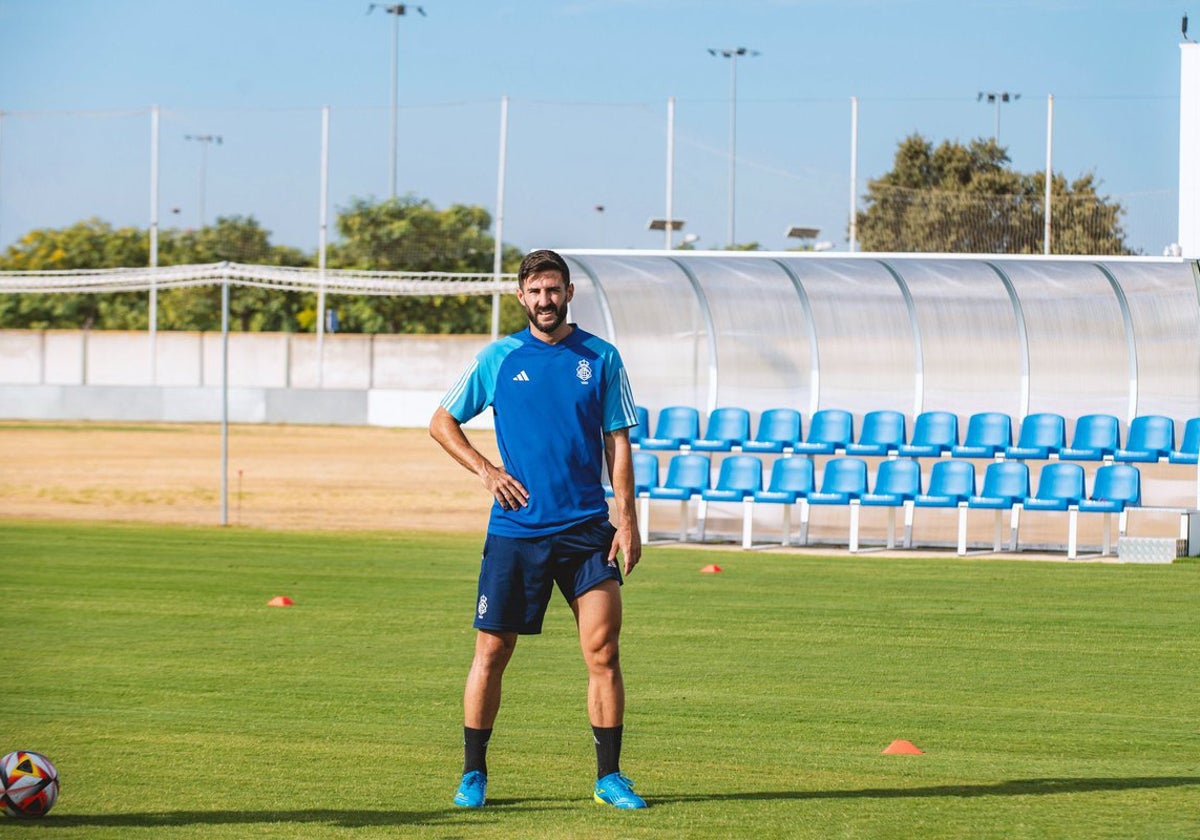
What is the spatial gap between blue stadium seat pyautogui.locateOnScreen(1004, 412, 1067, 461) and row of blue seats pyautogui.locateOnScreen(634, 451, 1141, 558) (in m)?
0.50

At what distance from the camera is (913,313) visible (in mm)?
18797

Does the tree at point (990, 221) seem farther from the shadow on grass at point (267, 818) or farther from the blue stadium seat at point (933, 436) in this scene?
the shadow on grass at point (267, 818)

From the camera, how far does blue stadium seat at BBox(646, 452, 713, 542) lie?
56.4 ft

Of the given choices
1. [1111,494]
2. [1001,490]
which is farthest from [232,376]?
[1111,494]

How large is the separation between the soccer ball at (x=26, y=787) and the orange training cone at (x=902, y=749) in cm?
335

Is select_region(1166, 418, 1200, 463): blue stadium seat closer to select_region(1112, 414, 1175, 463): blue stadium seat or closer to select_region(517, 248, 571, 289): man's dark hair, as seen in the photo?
select_region(1112, 414, 1175, 463): blue stadium seat

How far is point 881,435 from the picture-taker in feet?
58.9

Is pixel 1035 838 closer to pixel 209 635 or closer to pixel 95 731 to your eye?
pixel 95 731

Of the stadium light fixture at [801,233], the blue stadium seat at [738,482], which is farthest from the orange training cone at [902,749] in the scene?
the stadium light fixture at [801,233]

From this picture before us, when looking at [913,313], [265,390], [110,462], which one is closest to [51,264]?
[265,390]

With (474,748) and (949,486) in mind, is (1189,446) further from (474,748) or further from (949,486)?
(474,748)

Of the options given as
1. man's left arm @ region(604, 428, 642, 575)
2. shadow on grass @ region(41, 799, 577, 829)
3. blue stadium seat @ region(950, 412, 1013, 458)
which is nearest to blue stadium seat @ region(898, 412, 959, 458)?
blue stadium seat @ region(950, 412, 1013, 458)

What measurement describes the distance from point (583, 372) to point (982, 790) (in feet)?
7.25

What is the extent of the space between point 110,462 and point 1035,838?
2701 centimetres
